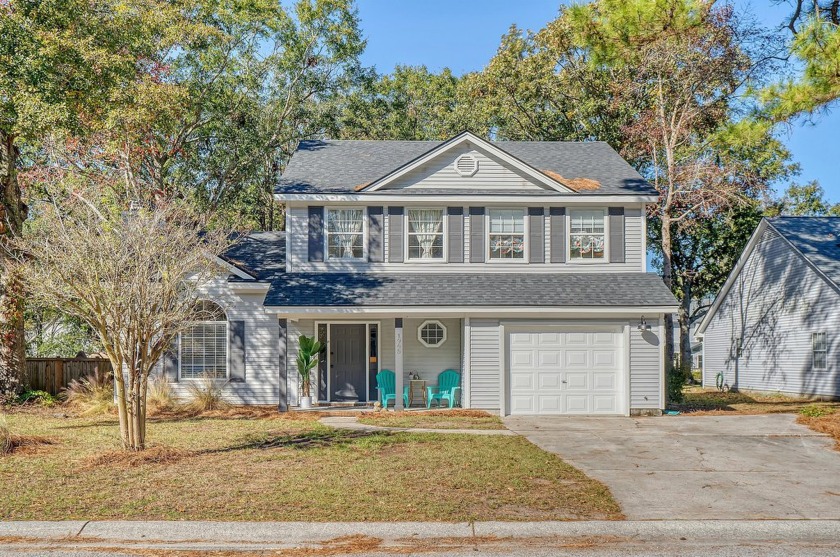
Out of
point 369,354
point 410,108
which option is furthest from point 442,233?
point 410,108

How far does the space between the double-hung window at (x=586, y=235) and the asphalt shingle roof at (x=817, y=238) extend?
25.9ft

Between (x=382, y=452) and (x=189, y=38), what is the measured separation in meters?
18.1

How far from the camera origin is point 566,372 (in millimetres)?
17875

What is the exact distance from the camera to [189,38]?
977 inches

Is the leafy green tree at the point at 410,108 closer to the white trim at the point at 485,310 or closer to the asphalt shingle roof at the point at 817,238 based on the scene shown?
the asphalt shingle roof at the point at 817,238

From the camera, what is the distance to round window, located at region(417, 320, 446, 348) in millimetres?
19391

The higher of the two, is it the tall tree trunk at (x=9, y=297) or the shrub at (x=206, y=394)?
the tall tree trunk at (x=9, y=297)

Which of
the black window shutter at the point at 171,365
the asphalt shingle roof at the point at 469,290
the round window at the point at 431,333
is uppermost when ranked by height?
the asphalt shingle roof at the point at 469,290

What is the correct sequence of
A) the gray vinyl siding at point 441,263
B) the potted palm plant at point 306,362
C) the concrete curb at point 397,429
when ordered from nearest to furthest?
the concrete curb at point 397,429
the potted palm plant at point 306,362
the gray vinyl siding at point 441,263

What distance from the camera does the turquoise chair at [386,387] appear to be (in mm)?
18767

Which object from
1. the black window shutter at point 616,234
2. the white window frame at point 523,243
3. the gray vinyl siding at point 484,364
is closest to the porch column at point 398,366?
the gray vinyl siding at point 484,364

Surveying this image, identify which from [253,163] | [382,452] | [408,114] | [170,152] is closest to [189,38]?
[170,152]

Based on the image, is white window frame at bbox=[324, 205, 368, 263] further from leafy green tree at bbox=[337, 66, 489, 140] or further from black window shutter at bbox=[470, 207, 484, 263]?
leafy green tree at bbox=[337, 66, 489, 140]

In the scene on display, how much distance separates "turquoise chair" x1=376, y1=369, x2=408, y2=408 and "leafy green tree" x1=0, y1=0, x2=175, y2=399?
8713 mm
